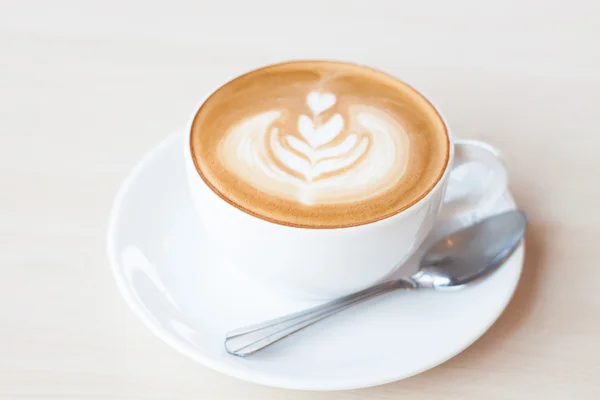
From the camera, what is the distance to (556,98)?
3.44ft

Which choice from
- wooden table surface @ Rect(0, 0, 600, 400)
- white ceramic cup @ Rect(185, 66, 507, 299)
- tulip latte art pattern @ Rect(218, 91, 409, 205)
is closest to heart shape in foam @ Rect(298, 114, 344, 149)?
tulip latte art pattern @ Rect(218, 91, 409, 205)

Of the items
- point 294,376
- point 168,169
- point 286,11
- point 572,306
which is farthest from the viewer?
point 286,11

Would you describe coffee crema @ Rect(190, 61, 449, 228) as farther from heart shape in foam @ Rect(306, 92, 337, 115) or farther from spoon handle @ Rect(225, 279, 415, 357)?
spoon handle @ Rect(225, 279, 415, 357)

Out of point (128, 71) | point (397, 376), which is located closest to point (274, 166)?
point (397, 376)

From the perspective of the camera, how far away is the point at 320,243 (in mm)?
622

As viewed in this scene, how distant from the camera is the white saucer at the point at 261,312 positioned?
620mm

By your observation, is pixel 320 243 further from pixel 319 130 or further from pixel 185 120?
pixel 185 120

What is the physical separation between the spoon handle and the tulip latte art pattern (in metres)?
0.11

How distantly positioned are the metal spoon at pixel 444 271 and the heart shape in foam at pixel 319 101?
192mm

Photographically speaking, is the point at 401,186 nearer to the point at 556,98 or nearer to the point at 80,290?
the point at 80,290

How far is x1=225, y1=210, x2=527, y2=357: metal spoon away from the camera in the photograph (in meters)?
0.65

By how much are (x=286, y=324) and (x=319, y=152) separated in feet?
0.57

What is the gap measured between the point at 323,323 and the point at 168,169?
28 cm

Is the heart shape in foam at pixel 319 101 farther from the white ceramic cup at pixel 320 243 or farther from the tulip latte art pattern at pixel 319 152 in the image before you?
the white ceramic cup at pixel 320 243
